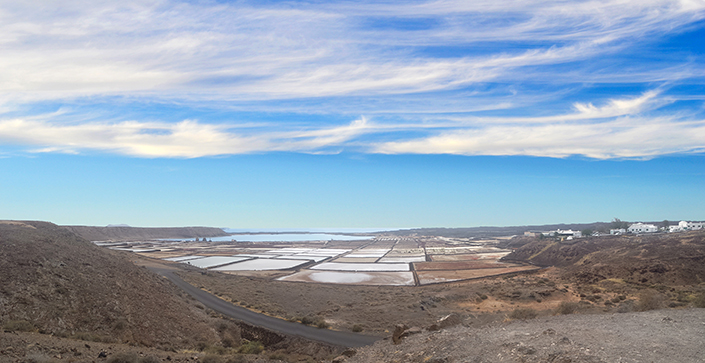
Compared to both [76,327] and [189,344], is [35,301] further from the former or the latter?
[189,344]

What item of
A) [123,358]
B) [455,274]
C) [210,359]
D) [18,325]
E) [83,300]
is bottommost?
[455,274]

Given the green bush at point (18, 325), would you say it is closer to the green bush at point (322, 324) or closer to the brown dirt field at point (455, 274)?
the green bush at point (322, 324)

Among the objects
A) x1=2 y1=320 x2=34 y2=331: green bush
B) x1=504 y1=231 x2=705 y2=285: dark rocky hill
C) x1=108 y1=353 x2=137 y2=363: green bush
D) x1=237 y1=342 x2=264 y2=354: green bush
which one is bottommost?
x1=237 y1=342 x2=264 y2=354: green bush

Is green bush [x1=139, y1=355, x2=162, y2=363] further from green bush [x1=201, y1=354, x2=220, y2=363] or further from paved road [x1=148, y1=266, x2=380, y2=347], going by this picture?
paved road [x1=148, y1=266, x2=380, y2=347]

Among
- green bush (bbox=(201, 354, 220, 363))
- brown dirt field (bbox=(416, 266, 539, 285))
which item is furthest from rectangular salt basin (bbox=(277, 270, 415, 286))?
green bush (bbox=(201, 354, 220, 363))

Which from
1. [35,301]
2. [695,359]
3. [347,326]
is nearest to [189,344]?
[35,301]

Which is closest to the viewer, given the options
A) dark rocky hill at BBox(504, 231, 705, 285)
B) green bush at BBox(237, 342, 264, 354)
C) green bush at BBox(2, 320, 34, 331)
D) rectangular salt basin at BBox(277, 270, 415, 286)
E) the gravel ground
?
the gravel ground

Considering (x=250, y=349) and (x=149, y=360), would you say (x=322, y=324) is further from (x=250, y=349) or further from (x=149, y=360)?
(x=149, y=360)

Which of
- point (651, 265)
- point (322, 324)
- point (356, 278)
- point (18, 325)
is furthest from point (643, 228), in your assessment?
point (18, 325)
